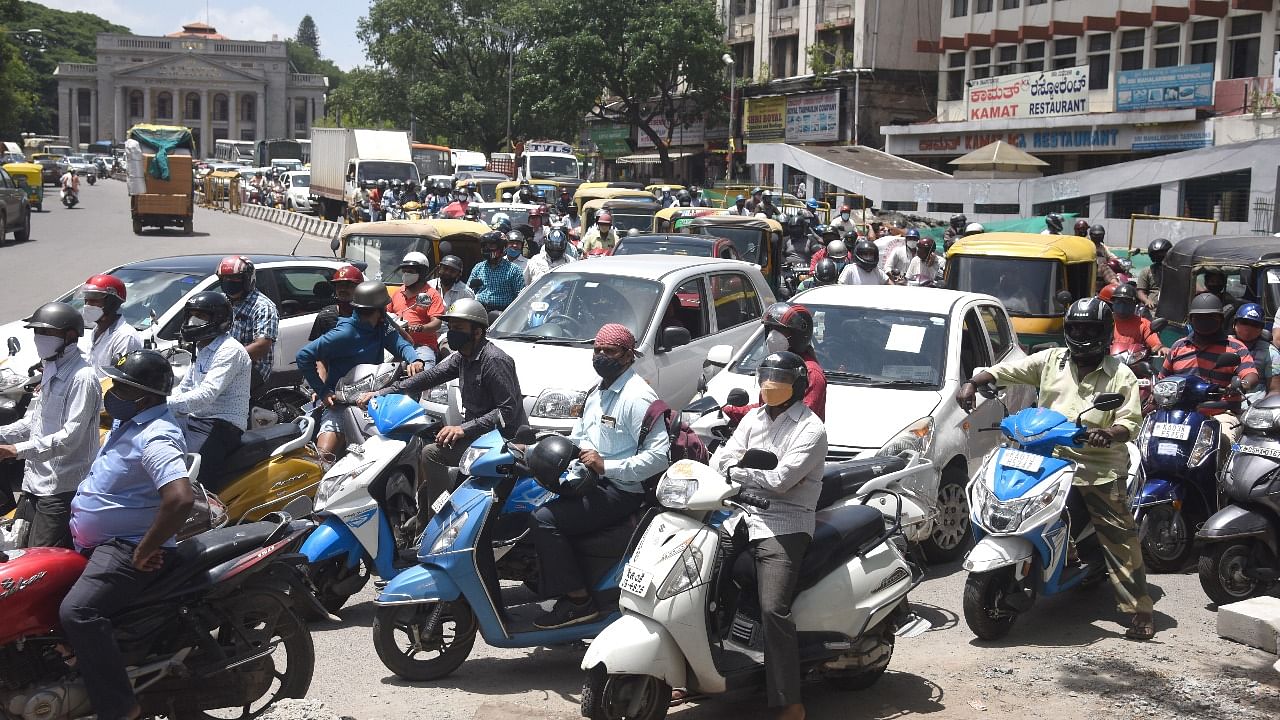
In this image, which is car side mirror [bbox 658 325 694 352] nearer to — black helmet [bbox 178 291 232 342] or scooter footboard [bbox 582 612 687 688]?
black helmet [bbox 178 291 232 342]

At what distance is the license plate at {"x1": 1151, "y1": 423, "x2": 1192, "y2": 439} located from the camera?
311 inches

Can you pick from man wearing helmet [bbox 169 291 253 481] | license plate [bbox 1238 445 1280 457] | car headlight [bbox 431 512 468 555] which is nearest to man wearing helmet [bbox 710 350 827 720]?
car headlight [bbox 431 512 468 555]

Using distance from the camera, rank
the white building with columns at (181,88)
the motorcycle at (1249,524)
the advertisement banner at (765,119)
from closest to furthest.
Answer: the motorcycle at (1249,524) → the advertisement banner at (765,119) → the white building with columns at (181,88)

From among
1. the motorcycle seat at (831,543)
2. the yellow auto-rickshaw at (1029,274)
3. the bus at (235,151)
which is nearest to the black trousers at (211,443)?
the motorcycle seat at (831,543)

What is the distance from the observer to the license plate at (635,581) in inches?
196

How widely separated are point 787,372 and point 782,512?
1.96ft

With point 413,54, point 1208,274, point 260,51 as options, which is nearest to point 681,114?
point 413,54

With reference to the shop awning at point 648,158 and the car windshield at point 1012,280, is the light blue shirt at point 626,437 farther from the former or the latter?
the shop awning at point 648,158

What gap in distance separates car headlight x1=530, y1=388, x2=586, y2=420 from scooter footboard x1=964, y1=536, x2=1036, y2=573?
3159 millimetres

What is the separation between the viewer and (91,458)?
6098mm

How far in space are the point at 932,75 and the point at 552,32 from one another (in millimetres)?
18004

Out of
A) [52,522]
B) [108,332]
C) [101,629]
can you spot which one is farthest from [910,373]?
[101,629]

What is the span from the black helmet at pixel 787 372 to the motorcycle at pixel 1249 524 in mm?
3281

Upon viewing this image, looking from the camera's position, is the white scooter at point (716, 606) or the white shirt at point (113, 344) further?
the white shirt at point (113, 344)
